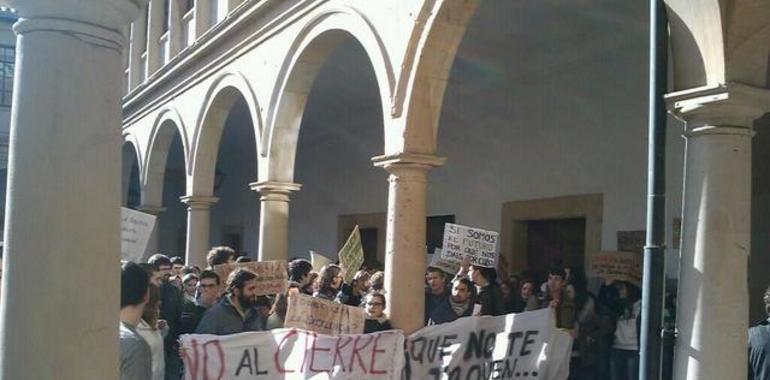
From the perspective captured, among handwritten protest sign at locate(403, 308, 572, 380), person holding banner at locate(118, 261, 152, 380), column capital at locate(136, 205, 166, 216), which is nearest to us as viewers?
person holding banner at locate(118, 261, 152, 380)

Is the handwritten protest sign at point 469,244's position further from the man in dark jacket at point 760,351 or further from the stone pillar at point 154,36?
the stone pillar at point 154,36

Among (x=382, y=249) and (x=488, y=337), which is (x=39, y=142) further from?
(x=382, y=249)

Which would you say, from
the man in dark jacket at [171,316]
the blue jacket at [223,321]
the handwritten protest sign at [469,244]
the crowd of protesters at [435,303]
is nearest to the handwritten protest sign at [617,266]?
the crowd of protesters at [435,303]

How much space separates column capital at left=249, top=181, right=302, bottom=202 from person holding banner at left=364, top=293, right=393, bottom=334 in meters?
4.24

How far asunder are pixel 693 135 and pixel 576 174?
5825mm

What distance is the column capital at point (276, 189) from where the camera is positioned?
466 inches

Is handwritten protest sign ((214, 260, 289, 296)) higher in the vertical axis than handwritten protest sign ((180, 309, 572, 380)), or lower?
higher

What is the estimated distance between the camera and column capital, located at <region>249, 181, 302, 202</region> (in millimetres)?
11828

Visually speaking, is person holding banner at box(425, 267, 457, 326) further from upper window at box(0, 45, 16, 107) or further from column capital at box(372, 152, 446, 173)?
upper window at box(0, 45, 16, 107)

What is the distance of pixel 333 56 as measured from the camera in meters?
12.5

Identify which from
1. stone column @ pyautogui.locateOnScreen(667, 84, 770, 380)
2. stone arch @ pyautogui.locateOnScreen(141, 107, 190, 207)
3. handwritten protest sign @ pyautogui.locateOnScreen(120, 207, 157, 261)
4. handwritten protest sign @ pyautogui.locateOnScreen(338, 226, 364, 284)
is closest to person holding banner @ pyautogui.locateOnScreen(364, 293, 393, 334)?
handwritten protest sign @ pyautogui.locateOnScreen(338, 226, 364, 284)

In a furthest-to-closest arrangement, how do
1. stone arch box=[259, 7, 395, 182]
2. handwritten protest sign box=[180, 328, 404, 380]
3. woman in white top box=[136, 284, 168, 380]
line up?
1. stone arch box=[259, 7, 395, 182]
2. handwritten protest sign box=[180, 328, 404, 380]
3. woman in white top box=[136, 284, 168, 380]

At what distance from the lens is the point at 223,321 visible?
6582 mm

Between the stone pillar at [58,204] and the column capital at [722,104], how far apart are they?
3.75m
